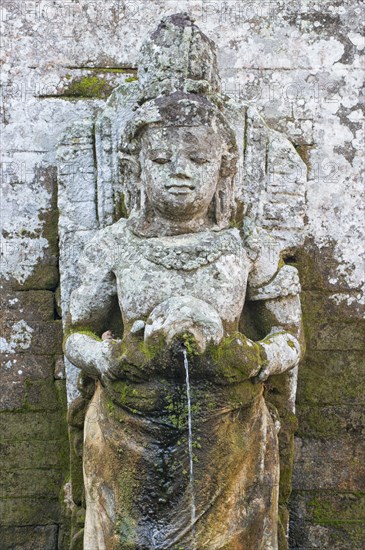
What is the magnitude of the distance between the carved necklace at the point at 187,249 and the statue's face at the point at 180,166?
15 centimetres

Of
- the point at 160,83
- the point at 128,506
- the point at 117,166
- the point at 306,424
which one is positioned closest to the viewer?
the point at 128,506

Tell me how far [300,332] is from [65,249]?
1423 millimetres

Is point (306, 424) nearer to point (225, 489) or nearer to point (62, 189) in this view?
point (225, 489)

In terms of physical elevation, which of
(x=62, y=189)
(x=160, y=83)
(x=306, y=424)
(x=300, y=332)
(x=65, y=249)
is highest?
(x=160, y=83)

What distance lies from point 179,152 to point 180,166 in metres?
0.08

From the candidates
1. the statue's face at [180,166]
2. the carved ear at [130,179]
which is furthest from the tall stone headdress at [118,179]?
the statue's face at [180,166]

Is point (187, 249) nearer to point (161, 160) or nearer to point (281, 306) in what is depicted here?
point (161, 160)

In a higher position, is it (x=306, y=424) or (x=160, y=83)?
(x=160, y=83)

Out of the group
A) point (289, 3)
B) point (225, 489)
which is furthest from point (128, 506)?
point (289, 3)

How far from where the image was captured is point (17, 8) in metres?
5.28

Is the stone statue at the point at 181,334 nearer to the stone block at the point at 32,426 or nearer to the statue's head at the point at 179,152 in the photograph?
the statue's head at the point at 179,152

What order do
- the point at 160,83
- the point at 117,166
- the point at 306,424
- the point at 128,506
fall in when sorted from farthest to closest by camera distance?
the point at 306,424 < the point at 117,166 < the point at 160,83 < the point at 128,506

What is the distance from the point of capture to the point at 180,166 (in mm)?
4207

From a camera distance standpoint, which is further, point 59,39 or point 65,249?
point 59,39
